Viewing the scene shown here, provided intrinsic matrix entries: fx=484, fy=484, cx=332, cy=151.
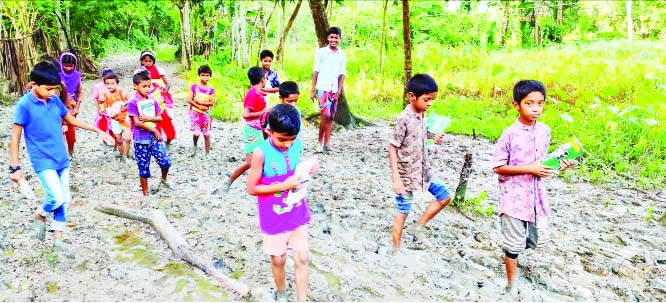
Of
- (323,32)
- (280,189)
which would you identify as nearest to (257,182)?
(280,189)

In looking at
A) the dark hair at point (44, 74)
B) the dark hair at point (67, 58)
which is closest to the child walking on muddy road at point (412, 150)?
the dark hair at point (44, 74)

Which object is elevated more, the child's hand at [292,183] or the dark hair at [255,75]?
the dark hair at [255,75]

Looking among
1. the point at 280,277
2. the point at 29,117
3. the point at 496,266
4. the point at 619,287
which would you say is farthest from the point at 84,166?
the point at 619,287

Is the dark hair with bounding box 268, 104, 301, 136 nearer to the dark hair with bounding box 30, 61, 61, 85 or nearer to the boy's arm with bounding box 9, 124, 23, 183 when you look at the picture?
the dark hair with bounding box 30, 61, 61, 85

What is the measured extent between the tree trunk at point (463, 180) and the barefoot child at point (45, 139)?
3599 millimetres

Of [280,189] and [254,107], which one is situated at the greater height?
[254,107]

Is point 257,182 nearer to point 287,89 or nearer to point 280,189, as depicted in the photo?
point 280,189

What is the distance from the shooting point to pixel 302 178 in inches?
111

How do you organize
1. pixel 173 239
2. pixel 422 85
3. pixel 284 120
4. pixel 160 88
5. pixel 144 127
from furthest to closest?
pixel 160 88, pixel 144 127, pixel 173 239, pixel 422 85, pixel 284 120

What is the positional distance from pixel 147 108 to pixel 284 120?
3.10 meters

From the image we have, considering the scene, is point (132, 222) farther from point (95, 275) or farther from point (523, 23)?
point (523, 23)

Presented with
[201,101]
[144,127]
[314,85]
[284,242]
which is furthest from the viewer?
[314,85]

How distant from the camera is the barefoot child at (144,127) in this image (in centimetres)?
517

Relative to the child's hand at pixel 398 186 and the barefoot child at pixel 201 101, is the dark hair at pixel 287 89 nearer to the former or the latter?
the child's hand at pixel 398 186
